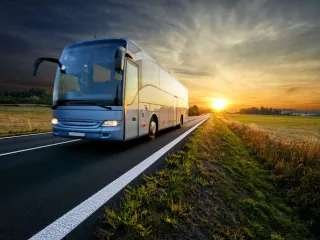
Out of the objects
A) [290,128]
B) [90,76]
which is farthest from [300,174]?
[290,128]

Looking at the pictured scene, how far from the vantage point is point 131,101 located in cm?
632

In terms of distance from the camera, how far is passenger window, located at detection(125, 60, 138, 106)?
20.0 feet

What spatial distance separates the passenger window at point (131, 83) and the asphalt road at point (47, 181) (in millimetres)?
1723

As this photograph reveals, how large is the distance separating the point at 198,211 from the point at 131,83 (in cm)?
455

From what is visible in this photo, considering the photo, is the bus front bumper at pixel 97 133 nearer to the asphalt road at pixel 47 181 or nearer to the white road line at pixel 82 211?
the asphalt road at pixel 47 181

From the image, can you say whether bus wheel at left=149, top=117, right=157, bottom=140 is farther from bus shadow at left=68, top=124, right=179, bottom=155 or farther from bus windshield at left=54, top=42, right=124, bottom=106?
bus windshield at left=54, top=42, right=124, bottom=106

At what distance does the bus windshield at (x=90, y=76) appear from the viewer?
5730 millimetres

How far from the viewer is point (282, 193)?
463 centimetres

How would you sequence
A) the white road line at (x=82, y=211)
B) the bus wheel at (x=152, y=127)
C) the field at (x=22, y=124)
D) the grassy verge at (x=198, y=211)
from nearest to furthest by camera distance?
the white road line at (x=82, y=211)
the grassy verge at (x=198, y=211)
the bus wheel at (x=152, y=127)
the field at (x=22, y=124)

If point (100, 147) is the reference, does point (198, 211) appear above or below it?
below

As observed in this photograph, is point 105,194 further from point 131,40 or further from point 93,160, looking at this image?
point 131,40

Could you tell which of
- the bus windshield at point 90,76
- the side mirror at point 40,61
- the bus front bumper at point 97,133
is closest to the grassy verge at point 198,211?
the bus front bumper at point 97,133

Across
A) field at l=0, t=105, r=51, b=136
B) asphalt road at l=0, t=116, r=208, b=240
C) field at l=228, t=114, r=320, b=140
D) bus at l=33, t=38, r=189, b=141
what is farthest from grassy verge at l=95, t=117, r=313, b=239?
field at l=0, t=105, r=51, b=136

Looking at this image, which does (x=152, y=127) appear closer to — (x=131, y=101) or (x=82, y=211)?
(x=131, y=101)
